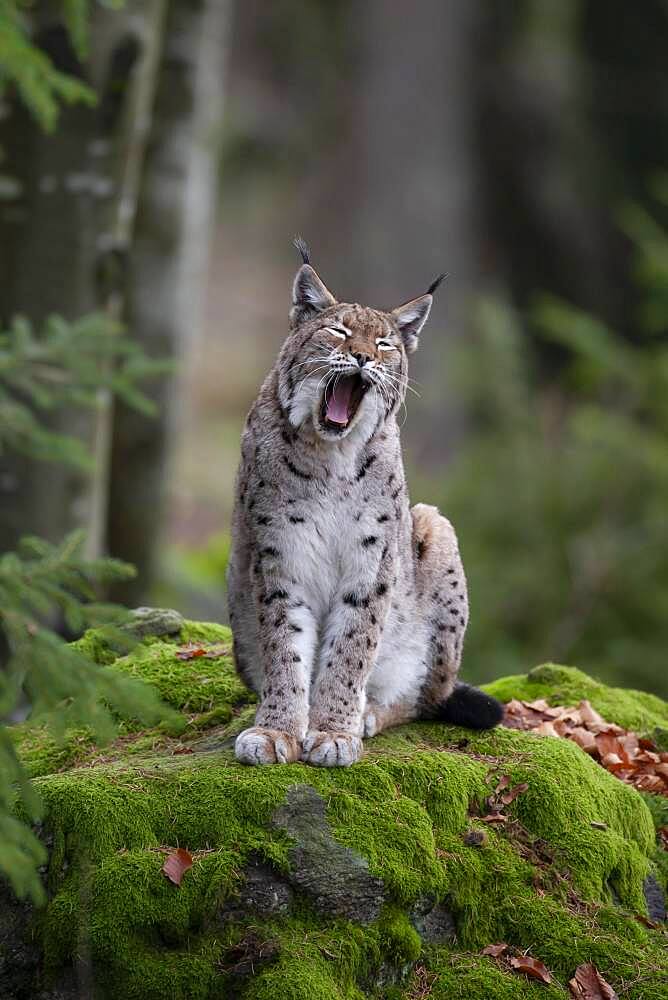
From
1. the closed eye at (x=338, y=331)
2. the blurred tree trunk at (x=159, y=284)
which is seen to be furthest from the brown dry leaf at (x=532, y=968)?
the blurred tree trunk at (x=159, y=284)

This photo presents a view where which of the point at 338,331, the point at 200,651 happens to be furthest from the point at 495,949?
the point at 338,331

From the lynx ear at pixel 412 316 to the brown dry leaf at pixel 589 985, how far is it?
255 cm

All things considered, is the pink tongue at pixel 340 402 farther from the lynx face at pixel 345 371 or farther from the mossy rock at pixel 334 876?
the mossy rock at pixel 334 876

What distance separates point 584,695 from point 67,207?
4804mm

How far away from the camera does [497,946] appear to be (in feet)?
15.9

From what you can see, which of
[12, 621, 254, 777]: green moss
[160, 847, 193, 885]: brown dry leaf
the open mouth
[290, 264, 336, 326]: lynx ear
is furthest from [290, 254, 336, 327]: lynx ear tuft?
[160, 847, 193, 885]: brown dry leaf

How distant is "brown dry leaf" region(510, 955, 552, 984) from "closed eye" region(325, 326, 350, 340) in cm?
244

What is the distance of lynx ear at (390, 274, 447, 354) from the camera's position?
5488 millimetres

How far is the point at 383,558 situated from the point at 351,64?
1996 cm

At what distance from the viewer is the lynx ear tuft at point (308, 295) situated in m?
5.44

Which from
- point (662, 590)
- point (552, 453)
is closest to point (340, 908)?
point (662, 590)

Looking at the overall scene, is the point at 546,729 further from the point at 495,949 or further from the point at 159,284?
the point at 159,284

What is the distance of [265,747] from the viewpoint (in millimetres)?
4992

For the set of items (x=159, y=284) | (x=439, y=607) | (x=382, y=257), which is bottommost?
(x=439, y=607)
